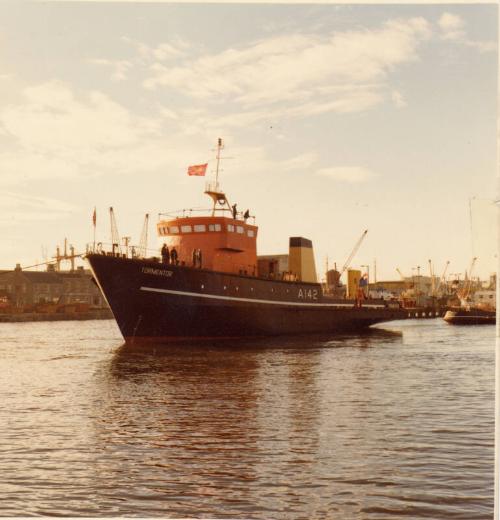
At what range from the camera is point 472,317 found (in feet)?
282

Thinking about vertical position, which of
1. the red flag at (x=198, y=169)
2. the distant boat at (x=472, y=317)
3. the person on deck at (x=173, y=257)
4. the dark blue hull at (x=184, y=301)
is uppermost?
the red flag at (x=198, y=169)

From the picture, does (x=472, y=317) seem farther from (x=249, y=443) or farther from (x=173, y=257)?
(x=249, y=443)

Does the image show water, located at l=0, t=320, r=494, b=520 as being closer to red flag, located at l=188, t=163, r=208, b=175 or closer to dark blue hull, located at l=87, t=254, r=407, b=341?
dark blue hull, located at l=87, t=254, r=407, b=341

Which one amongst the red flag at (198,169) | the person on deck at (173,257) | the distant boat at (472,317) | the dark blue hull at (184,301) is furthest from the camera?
the distant boat at (472,317)

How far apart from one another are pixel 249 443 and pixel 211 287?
2558 centimetres

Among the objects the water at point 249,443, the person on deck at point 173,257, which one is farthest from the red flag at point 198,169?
the water at point 249,443

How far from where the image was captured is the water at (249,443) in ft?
35.2

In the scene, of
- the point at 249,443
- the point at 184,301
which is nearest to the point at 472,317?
the point at 184,301

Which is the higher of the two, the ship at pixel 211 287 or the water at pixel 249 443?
the ship at pixel 211 287

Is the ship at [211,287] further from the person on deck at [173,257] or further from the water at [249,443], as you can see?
the water at [249,443]

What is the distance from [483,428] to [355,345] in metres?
27.3

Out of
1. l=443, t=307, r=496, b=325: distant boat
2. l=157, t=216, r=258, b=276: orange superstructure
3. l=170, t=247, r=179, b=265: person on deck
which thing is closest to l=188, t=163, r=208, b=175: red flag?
l=170, t=247, r=179, b=265: person on deck

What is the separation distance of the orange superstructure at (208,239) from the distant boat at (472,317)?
51.3 m

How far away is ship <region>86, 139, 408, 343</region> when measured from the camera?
37.1m
